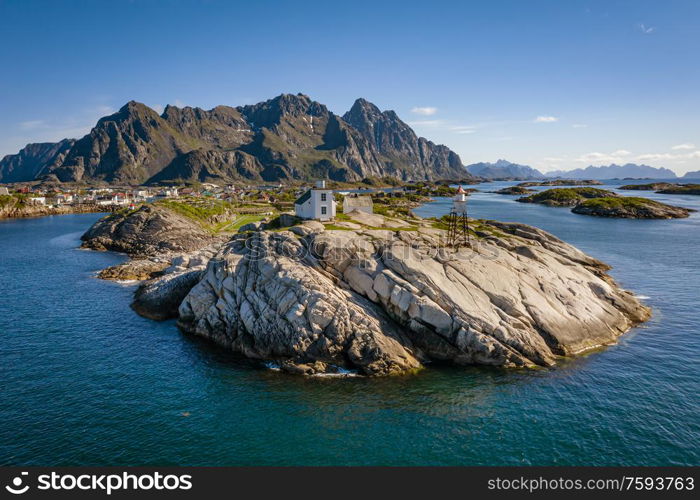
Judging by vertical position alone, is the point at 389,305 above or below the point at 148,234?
below

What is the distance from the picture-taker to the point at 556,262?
185 ft

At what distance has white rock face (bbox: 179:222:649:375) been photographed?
1538 inches

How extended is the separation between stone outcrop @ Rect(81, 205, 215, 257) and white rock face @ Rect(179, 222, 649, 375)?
172 feet

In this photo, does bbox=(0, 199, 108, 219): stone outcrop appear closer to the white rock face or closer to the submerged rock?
the submerged rock

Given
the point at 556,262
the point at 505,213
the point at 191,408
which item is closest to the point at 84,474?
the point at 191,408

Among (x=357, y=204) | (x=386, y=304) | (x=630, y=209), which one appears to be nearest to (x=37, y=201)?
(x=357, y=204)

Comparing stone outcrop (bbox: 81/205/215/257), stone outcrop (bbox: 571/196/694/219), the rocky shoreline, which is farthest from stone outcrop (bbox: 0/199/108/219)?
stone outcrop (bbox: 571/196/694/219)

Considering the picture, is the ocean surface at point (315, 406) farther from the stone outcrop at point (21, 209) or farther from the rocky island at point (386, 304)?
the stone outcrop at point (21, 209)

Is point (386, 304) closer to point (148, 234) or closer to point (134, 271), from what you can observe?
point (134, 271)

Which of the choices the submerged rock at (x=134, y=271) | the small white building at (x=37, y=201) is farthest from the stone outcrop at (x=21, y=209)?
the submerged rock at (x=134, y=271)

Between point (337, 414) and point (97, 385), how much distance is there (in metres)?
20.9

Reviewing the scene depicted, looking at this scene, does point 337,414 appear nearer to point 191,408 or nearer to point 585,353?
point 191,408

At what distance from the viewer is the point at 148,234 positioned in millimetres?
101000

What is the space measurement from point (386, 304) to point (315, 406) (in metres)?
14.2
